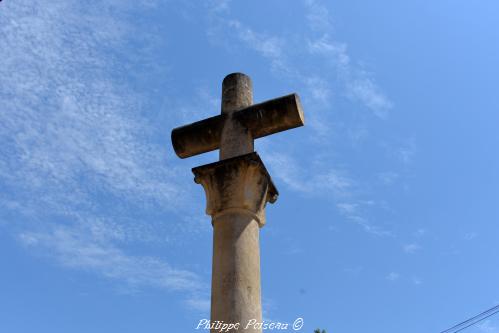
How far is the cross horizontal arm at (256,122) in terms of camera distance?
6652 mm

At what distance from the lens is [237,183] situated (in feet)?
19.8

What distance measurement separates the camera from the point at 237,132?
668 cm

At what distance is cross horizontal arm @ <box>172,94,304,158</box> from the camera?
262 inches

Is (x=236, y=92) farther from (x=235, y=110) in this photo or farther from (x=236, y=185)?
(x=236, y=185)

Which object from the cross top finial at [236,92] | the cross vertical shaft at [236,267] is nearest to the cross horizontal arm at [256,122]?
the cross top finial at [236,92]

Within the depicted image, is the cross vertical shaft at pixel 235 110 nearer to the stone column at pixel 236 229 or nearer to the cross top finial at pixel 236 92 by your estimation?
the cross top finial at pixel 236 92

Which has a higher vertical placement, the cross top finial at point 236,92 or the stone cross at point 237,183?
the cross top finial at point 236,92

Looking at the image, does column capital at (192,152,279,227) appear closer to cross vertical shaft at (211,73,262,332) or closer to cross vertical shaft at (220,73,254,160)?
cross vertical shaft at (211,73,262,332)

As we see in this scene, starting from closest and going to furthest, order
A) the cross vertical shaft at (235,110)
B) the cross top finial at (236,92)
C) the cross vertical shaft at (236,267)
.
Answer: the cross vertical shaft at (236,267) → the cross vertical shaft at (235,110) → the cross top finial at (236,92)

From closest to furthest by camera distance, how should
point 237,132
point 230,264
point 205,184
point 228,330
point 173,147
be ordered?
point 228,330 < point 230,264 < point 205,184 < point 237,132 < point 173,147

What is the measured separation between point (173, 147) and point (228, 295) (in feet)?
8.34

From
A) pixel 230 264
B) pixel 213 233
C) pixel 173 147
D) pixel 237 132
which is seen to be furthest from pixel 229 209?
pixel 173 147

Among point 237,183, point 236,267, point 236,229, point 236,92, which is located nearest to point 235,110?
point 236,92

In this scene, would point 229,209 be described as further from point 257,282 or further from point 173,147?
point 173,147
